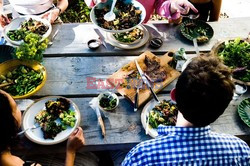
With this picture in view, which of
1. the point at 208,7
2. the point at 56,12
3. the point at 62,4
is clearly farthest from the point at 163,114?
the point at 208,7

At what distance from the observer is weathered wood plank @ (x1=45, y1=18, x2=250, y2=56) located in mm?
2668

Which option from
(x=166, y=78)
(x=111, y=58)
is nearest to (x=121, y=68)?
(x=111, y=58)

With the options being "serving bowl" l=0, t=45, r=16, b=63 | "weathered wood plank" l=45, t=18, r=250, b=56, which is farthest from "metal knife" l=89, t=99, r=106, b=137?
"serving bowl" l=0, t=45, r=16, b=63

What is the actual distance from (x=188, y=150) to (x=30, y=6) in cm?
239

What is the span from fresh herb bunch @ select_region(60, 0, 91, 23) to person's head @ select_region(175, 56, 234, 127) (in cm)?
315

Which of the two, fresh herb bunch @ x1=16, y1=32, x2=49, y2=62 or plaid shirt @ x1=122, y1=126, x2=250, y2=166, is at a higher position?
fresh herb bunch @ x1=16, y1=32, x2=49, y2=62

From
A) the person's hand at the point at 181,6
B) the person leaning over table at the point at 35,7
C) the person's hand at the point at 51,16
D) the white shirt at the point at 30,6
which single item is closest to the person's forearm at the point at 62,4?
the person leaning over table at the point at 35,7

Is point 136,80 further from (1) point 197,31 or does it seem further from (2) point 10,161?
(2) point 10,161

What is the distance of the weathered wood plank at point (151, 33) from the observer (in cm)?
267

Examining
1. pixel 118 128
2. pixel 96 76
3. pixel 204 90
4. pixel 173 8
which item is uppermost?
pixel 204 90

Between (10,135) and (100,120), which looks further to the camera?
(100,120)

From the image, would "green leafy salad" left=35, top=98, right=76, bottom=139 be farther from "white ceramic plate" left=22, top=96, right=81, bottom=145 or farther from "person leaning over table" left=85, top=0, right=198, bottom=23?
"person leaning over table" left=85, top=0, right=198, bottom=23

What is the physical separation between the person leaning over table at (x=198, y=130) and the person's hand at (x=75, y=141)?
53 centimetres

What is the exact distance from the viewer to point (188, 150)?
1.54 m
